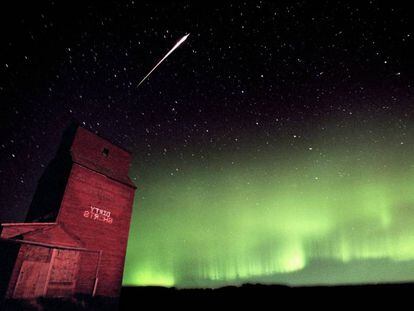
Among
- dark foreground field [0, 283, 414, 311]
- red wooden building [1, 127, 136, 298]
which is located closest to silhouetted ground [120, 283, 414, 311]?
dark foreground field [0, 283, 414, 311]

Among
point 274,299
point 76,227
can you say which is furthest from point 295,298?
point 76,227

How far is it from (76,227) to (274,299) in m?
15.0

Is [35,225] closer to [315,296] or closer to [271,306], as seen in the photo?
[271,306]

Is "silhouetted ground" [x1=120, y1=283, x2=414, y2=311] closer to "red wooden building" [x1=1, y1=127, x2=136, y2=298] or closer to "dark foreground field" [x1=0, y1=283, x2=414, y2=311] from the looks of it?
"dark foreground field" [x1=0, y1=283, x2=414, y2=311]

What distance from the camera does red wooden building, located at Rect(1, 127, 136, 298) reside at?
1662 centimetres

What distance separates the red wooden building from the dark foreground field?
2.62ft

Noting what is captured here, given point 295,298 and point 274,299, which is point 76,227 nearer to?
point 274,299

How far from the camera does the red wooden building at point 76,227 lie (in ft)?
54.5

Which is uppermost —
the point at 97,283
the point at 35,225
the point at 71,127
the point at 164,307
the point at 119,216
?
the point at 71,127

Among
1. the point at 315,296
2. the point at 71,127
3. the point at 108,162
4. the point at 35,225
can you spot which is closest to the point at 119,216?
the point at 108,162

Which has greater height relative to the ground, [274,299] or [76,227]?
[76,227]

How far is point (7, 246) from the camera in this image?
1723cm

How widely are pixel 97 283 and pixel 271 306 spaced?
1307 cm

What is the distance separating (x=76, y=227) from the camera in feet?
66.5
